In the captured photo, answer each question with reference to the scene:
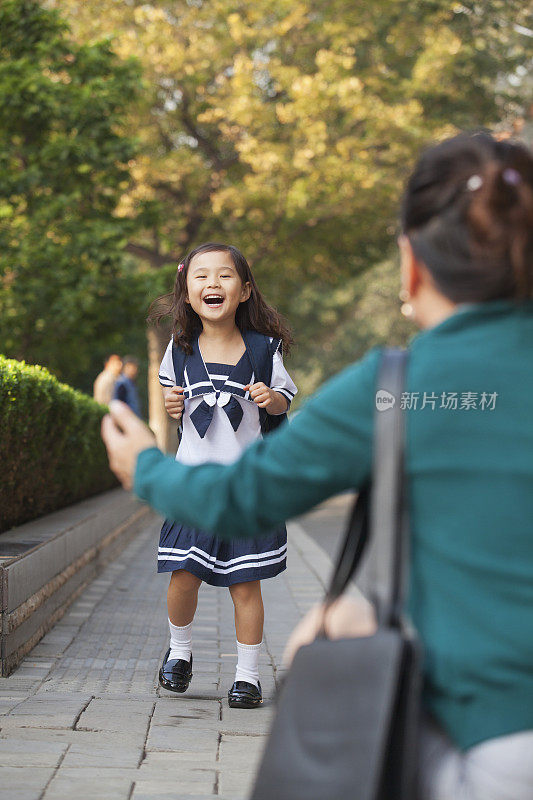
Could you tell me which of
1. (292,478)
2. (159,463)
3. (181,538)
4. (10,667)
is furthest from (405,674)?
(10,667)

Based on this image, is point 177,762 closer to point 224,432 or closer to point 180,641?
point 180,641

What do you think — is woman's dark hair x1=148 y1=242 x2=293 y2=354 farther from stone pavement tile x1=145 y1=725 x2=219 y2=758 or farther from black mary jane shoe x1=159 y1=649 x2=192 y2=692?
stone pavement tile x1=145 y1=725 x2=219 y2=758

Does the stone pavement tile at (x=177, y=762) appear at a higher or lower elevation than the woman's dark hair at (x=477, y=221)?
lower

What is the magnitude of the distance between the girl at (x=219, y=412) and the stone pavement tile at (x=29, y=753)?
3.02 ft

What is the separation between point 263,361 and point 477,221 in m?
2.98

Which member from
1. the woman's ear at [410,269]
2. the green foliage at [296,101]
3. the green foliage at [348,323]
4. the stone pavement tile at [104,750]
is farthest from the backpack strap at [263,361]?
the green foliage at [348,323]

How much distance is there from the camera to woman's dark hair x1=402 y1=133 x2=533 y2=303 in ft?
5.36

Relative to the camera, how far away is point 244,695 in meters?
4.39

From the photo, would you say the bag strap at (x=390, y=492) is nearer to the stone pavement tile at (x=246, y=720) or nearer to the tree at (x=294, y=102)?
the stone pavement tile at (x=246, y=720)

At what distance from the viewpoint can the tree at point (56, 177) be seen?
1327 centimetres

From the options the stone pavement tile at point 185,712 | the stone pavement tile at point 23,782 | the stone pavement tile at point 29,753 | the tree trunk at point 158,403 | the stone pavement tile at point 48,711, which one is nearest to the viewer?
the stone pavement tile at point 23,782

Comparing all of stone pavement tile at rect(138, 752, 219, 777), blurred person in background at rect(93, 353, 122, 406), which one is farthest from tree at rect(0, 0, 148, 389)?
stone pavement tile at rect(138, 752, 219, 777)

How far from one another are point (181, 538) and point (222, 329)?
35.2 inches

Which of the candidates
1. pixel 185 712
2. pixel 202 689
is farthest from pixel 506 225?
pixel 202 689
